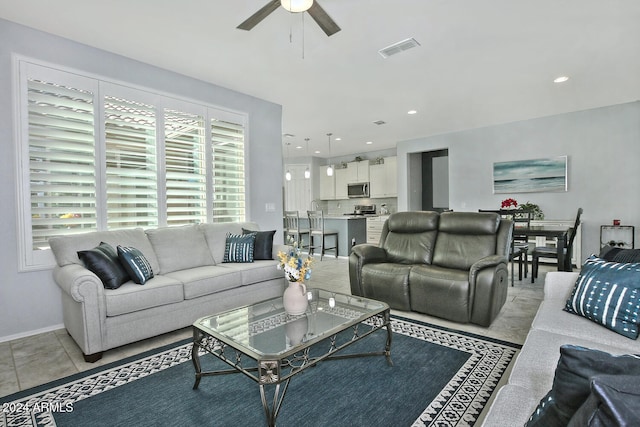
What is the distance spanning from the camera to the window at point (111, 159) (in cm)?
292

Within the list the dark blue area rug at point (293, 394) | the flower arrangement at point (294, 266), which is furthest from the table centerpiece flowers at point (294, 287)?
the dark blue area rug at point (293, 394)

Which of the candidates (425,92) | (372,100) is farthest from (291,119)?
(425,92)

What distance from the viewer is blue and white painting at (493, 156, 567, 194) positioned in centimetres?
562

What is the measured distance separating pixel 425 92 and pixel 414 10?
6.61ft

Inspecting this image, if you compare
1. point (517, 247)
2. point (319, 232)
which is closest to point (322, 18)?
point (517, 247)

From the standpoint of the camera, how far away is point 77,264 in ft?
9.02

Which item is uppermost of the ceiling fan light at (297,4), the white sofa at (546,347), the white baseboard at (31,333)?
the ceiling fan light at (297,4)

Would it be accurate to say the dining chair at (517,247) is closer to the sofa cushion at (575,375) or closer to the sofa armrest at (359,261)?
the sofa armrest at (359,261)

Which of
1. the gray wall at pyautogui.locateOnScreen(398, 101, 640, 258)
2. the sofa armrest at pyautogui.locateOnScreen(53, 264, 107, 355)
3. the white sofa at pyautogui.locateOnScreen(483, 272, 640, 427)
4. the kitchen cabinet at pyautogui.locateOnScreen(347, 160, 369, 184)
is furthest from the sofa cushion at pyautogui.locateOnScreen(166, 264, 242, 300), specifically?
the kitchen cabinet at pyautogui.locateOnScreen(347, 160, 369, 184)

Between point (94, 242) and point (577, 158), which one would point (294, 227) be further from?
point (577, 158)

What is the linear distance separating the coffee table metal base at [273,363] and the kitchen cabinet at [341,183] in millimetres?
6739

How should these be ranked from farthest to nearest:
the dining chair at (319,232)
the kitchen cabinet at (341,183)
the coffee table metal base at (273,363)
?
the kitchen cabinet at (341,183), the dining chair at (319,232), the coffee table metal base at (273,363)

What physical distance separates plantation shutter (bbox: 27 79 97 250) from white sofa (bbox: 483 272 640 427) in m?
3.67

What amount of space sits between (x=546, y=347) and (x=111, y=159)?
397 cm
